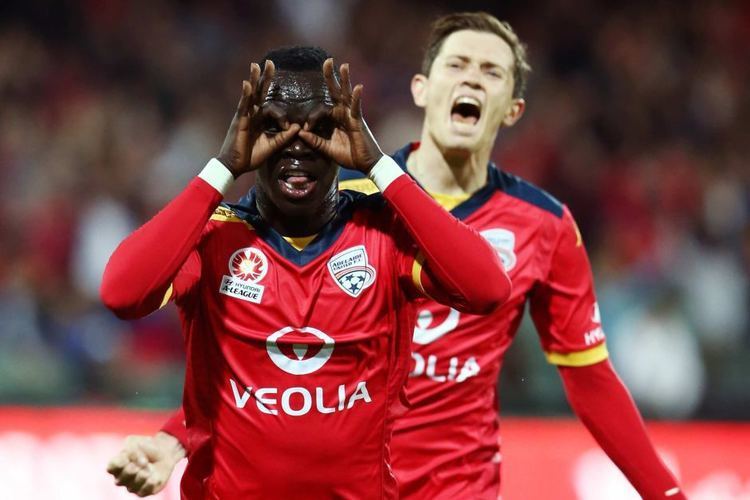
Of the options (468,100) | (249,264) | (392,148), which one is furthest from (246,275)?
(392,148)

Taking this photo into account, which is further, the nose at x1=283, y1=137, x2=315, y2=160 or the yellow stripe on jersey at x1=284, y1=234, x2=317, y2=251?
the yellow stripe on jersey at x1=284, y1=234, x2=317, y2=251

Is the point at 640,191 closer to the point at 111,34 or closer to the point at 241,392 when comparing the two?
the point at 111,34

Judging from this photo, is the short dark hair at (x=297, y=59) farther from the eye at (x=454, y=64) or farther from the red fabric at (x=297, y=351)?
the eye at (x=454, y=64)

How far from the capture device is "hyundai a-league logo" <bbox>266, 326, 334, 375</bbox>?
2.84 meters

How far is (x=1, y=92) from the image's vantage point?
852 cm

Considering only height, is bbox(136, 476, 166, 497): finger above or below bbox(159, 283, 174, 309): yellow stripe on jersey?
below

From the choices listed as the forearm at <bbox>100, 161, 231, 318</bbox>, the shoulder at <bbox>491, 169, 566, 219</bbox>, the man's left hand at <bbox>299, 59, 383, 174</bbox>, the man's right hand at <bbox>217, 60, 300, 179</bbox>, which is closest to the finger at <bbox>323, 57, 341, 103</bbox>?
the man's left hand at <bbox>299, 59, 383, 174</bbox>

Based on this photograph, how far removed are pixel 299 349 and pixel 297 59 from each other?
0.69 metres

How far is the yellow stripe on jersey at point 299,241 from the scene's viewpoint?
2.93 meters

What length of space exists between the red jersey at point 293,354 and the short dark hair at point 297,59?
0.39 metres

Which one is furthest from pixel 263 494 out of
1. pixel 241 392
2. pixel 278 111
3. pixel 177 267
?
pixel 278 111

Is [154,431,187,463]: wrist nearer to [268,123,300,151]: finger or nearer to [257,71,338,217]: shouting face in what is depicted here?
[257,71,338,217]: shouting face

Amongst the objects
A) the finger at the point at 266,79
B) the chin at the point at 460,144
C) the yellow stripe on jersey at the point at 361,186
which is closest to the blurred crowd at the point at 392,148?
the chin at the point at 460,144

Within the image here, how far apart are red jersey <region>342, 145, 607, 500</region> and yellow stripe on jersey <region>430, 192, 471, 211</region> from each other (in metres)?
0.02
